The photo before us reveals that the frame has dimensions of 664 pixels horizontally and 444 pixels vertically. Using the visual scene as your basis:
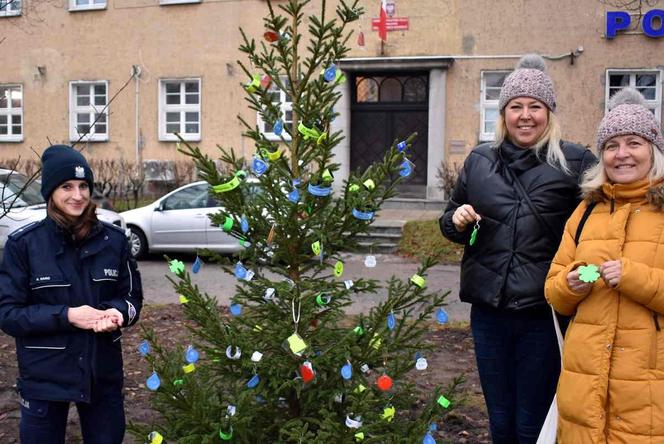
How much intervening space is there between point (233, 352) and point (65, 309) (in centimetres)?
73

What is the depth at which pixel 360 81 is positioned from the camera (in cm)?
2052

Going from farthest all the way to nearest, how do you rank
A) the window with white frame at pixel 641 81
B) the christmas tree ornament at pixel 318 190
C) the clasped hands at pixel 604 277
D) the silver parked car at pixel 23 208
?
the window with white frame at pixel 641 81 → the silver parked car at pixel 23 208 → the christmas tree ornament at pixel 318 190 → the clasped hands at pixel 604 277

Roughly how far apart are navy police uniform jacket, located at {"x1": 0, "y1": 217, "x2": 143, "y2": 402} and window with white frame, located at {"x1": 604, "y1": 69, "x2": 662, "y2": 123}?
17.2 meters

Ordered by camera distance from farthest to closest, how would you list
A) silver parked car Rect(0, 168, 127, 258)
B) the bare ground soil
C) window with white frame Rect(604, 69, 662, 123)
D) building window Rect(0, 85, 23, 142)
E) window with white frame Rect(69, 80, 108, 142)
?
building window Rect(0, 85, 23, 142) → window with white frame Rect(69, 80, 108, 142) → window with white frame Rect(604, 69, 662, 123) → silver parked car Rect(0, 168, 127, 258) → the bare ground soil

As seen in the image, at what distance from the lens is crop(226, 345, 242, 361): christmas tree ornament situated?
10.1 ft

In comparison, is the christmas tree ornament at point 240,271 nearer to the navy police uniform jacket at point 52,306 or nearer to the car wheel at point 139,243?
the navy police uniform jacket at point 52,306

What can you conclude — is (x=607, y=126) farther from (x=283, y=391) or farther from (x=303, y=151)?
(x=283, y=391)

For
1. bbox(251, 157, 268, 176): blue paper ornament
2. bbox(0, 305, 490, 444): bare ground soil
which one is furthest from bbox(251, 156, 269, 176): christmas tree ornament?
bbox(0, 305, 490, 444): bare ground soil

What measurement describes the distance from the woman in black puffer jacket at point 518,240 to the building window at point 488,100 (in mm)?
16067

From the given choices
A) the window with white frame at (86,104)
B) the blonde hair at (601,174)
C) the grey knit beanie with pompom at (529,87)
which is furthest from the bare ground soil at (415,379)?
the window with white frame at (86,104)

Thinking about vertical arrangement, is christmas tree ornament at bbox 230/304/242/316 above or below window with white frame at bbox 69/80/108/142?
below

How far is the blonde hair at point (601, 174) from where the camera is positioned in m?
2.85

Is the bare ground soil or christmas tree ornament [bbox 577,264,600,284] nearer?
christmas tree ornament [bbox 577,264,600,284]

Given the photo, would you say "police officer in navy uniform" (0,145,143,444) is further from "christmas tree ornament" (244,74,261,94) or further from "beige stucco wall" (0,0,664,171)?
"beige stucco wall" (0,0,664,171)
